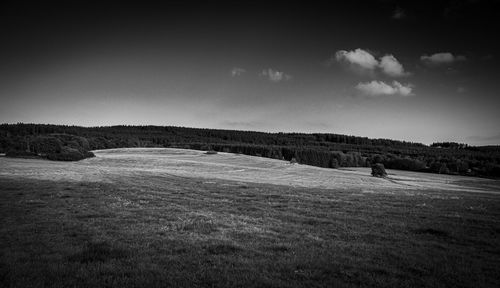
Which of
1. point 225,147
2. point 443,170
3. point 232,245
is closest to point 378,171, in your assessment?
point 443,170

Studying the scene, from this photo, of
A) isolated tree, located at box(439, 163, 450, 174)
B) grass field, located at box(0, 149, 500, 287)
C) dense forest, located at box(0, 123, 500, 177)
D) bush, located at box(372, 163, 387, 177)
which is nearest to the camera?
grass field, located at box(0, 149, 500, 287)

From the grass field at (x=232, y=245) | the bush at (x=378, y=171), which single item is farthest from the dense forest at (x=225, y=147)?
the grass field at (x=232, y=245)

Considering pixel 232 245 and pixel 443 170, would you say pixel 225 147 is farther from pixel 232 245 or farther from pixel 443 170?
pixel 232 245

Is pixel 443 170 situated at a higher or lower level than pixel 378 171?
lower

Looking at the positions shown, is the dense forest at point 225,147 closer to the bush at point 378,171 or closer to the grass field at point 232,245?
the bush at point 378,171

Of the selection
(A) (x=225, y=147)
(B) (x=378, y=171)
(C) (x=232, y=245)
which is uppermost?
(A) (x=225, y=147)

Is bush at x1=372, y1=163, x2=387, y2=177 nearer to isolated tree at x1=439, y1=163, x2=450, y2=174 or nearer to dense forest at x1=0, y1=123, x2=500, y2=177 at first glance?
dense forest at x1=0, y1=123, x2=500, y2=177

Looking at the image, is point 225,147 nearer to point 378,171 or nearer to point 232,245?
point 378,171

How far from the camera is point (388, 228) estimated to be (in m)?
16.7

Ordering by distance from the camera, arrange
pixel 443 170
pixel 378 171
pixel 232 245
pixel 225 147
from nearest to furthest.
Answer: pixel 232 245 → pixel 378 171 → pixel 443 170 → pixel 225 147

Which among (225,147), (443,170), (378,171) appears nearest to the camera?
(378,171)

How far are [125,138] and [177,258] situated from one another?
152 m

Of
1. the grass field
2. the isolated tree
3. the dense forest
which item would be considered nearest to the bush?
the dense forest

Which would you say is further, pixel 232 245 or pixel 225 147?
pixel 225 147
